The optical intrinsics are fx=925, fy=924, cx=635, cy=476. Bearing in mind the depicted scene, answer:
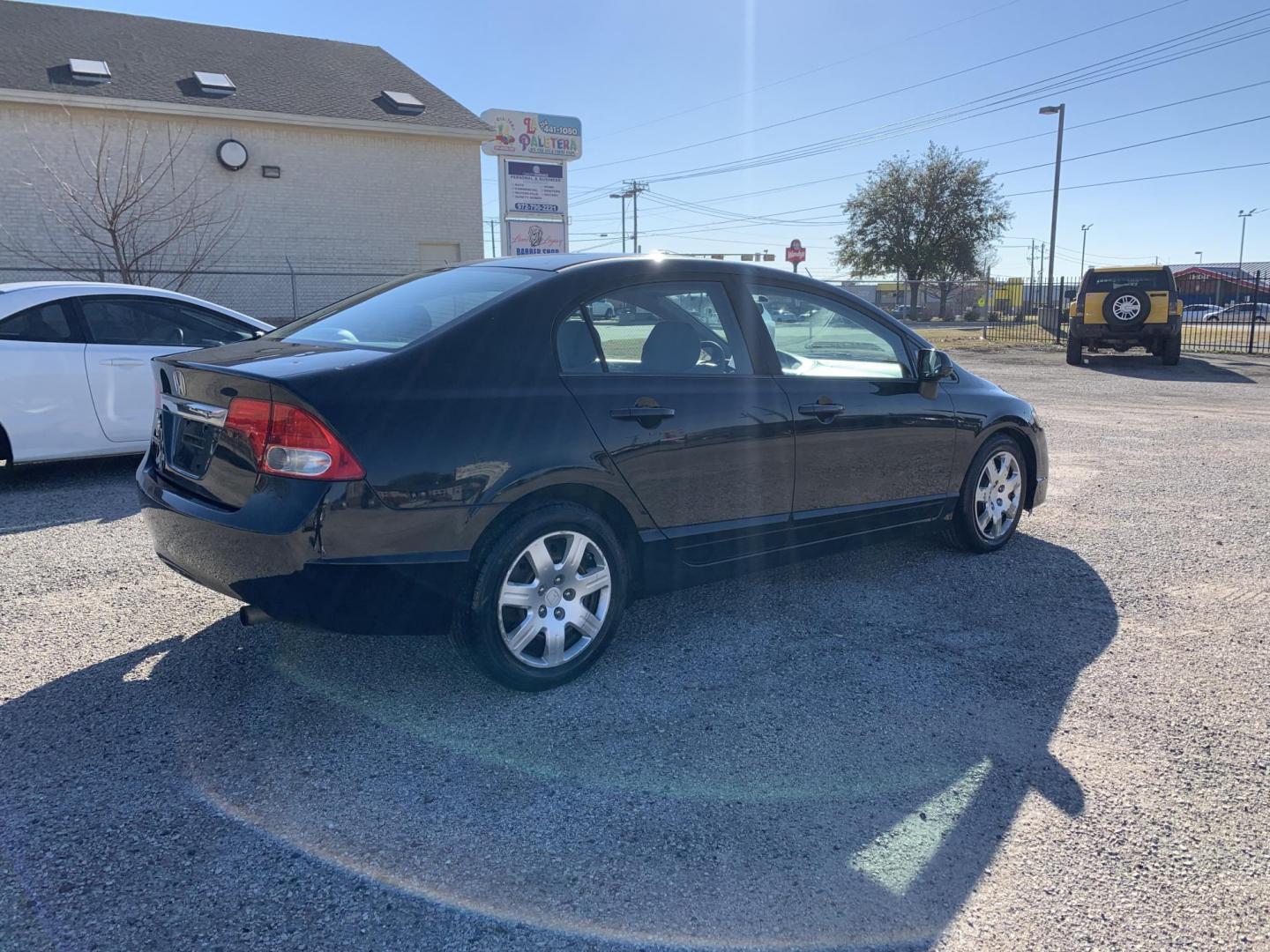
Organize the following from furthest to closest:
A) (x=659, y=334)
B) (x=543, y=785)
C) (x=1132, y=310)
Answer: (x=1132, y=310) < (x=659, y=334) < (x=543, y=785)

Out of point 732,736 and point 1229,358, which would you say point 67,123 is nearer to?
point 732,736

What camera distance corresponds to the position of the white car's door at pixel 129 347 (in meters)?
6.67

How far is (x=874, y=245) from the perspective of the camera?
4650cm

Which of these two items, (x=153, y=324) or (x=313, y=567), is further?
(x=153, y=324)

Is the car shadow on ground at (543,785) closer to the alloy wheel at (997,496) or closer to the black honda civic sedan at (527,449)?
the black honda civic sedan at (527,449)

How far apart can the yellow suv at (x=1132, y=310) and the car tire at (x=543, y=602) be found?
1826cm

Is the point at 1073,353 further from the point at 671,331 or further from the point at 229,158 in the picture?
the point at 671,331

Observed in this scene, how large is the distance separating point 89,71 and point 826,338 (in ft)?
63.7

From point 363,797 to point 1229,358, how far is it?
74.8 ft

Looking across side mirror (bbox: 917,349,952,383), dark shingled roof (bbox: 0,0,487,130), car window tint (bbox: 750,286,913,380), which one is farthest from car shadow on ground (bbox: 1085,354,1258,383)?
dark shingled roof (bbox: 0,0,487,130)

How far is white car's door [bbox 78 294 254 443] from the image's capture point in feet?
21.9

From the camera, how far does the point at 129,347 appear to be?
268 inches

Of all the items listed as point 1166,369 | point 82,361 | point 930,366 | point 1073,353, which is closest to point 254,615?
point 930,366

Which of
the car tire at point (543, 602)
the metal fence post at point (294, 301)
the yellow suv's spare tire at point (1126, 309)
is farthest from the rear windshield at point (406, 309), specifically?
the yellow suv's spare tire at point (1126, 309)
